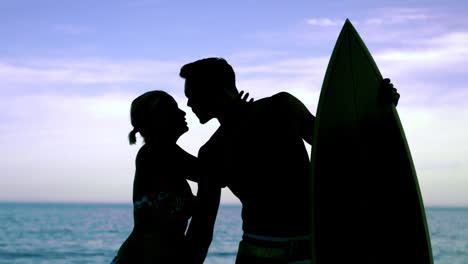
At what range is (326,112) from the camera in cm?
325

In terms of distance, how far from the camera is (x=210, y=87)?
300cm

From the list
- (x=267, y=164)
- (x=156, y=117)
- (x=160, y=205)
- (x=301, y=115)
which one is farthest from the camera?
(x=156, y=117)

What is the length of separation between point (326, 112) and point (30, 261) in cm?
2561

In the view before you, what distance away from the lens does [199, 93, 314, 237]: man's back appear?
277 cm

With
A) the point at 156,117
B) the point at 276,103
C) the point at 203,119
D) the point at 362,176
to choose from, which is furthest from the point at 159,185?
the point at 362,176

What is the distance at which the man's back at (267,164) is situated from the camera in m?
2.77

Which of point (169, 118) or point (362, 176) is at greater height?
point (169, 118)

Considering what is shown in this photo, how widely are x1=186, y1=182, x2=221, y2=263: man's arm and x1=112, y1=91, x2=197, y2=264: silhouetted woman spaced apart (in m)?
0.12

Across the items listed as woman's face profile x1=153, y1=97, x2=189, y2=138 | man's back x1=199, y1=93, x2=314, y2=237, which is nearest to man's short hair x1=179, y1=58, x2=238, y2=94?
man's back x1=199, y1=93, x2=314, y2=237

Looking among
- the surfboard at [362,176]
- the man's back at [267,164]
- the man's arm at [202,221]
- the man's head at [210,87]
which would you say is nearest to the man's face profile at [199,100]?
the man's head at [210,87]

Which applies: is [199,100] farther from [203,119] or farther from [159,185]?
[159,185]

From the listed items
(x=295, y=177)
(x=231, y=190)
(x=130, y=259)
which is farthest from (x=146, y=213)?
(x=295, y=177)

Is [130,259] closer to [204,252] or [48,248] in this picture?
[204,252]

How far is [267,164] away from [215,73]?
0.60 metres
